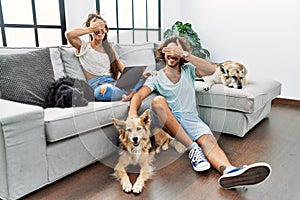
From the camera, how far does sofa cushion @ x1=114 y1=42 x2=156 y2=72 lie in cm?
172

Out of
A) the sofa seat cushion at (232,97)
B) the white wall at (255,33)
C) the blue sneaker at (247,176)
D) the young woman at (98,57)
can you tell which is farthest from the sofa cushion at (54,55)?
the white wall at (255,33)

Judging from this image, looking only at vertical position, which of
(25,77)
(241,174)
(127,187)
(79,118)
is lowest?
(127,187)

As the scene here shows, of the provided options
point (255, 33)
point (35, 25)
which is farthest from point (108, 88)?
point (255, 33)

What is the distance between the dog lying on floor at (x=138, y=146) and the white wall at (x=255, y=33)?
95.1 inches

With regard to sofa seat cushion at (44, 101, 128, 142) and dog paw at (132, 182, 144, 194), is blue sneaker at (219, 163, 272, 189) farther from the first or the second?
sofa seat cushion at (44, 101, 128, 142)

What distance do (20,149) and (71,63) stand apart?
987 mm

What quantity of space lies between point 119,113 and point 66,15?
1.81 m

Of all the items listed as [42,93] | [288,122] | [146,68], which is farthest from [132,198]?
[288,122]

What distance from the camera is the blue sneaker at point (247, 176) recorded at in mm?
1555

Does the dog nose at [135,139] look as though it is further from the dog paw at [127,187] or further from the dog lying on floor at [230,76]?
the dog lying on floor at [230,76]

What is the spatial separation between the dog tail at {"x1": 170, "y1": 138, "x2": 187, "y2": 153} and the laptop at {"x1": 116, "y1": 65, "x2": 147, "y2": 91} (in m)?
0.59

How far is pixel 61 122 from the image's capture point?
162 cm

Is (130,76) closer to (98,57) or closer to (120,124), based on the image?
(120,124)

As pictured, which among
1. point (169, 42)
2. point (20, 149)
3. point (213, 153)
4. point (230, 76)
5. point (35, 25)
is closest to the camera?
point (20, 149)
